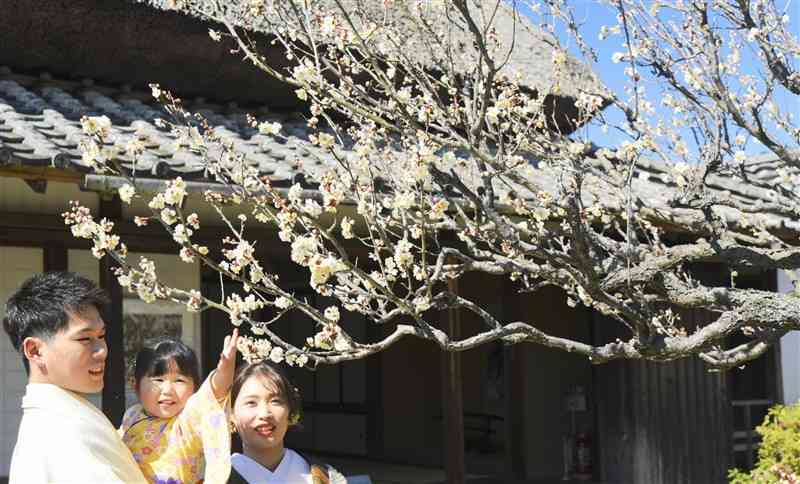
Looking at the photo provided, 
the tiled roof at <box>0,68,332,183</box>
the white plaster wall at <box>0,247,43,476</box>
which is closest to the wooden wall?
the tiled roof at <box>0,68,332,183</box>

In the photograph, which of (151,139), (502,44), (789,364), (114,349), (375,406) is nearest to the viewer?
(502,44)

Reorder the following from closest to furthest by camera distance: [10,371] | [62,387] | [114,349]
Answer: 1. [62,387]
2. [114,349]
3. [10,371]

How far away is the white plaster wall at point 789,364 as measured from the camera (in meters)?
9.21

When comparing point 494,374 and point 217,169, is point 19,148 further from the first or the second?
point 494,374

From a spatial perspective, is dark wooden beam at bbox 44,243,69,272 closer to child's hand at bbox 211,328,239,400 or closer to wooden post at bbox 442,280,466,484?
wooden post at bbox 442,280,466,484

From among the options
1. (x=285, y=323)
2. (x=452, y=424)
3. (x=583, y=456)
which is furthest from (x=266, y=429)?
(x=285, y=323)

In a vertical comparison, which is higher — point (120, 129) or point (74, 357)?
point (120, 129)

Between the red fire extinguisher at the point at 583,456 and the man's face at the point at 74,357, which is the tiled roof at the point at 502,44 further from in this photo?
the red fire extinguisher at the point at 583,456

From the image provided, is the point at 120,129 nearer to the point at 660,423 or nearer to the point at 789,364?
the point at 660,423

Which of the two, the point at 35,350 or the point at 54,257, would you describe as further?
the point at 54,257

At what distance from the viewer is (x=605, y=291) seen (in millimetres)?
3430

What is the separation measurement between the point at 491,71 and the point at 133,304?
3.73 m

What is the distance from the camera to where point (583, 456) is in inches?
358

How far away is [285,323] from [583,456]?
4.15 m
